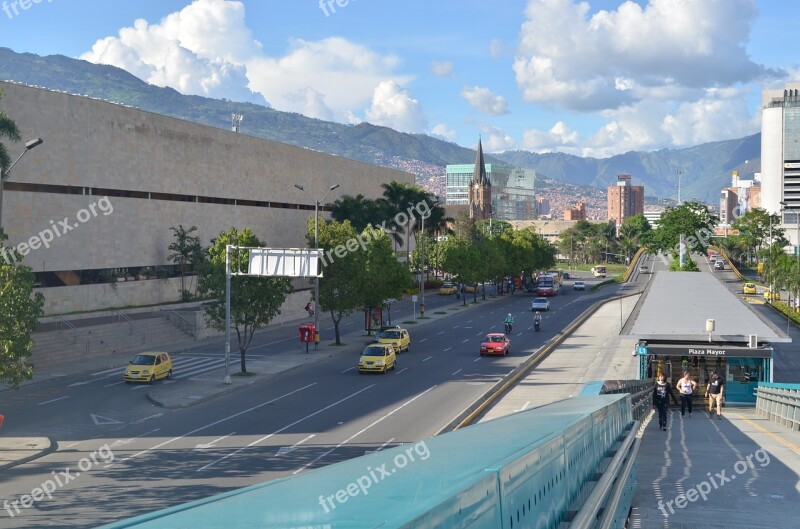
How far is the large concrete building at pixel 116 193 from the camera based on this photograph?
53.6 m

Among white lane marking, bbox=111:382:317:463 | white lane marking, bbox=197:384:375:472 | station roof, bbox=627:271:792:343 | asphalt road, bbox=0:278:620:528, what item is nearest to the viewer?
asphalt road, bbox=0:278:620:528

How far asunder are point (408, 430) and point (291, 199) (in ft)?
202

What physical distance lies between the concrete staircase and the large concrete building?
514 centimetres

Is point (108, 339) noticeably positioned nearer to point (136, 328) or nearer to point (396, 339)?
point (136, 328)

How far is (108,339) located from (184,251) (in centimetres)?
1678

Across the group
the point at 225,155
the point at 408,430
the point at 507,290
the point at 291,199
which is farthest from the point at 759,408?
the point at 507,290

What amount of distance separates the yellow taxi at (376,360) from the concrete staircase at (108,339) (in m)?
15.0

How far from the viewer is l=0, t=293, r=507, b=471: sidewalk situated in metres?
25.7

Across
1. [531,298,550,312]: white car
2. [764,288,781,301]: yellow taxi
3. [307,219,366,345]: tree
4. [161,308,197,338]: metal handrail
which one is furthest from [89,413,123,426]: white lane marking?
[764,288,781,301]: yellow taxi

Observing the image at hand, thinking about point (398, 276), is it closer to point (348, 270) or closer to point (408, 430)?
point (348, 270)

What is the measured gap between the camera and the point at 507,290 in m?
123

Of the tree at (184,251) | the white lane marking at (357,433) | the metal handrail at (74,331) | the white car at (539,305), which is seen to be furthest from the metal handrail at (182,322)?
the white car at (539,305)

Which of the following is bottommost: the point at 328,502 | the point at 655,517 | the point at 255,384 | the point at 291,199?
the point at 255,384

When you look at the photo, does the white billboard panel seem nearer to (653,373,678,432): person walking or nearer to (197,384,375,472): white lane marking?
(197,384,375,472): white lane marking
